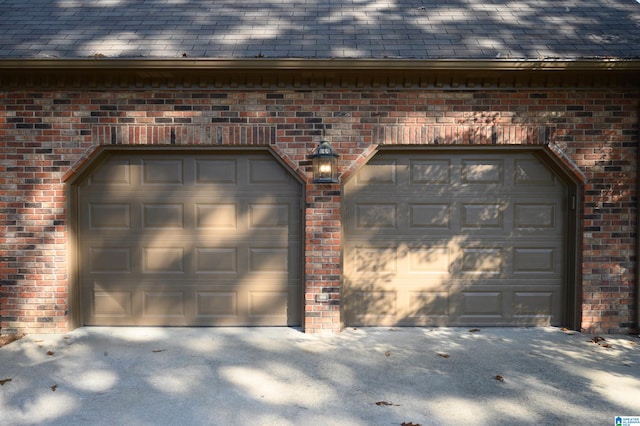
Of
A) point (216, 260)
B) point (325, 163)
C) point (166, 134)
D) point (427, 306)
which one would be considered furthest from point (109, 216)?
point (427, 306)

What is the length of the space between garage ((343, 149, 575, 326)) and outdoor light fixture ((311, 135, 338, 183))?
0.47 meters

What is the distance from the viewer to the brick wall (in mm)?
5266

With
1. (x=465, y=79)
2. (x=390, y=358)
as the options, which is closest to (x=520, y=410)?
(x=390, y=358)

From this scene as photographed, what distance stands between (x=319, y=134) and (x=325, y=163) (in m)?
0.45

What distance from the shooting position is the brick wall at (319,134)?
207 inches

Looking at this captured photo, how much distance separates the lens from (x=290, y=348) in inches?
189

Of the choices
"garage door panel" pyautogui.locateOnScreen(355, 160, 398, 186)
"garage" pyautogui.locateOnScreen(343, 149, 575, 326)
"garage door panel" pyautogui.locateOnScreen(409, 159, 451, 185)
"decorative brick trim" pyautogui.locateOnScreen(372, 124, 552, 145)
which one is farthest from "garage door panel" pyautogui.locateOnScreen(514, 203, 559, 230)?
"garage door panel" pyautogui.locateOnScreen(355, 160, 398, 186)

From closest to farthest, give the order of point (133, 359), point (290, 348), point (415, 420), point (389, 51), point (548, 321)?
1. point (415, 420)
2. point (133, 359)
3. point (290, 348)
4. point (389, 51)
5. point (548, 321)

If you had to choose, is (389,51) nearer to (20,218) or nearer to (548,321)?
(548,321)

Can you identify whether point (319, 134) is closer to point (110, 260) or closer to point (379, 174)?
point (379, 174)

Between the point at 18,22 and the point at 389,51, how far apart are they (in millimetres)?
4800

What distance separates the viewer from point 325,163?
5047 millimetres

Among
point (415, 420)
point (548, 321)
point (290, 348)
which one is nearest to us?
point (415, 420)

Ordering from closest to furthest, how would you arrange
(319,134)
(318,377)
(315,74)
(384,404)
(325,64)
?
(384,404)
(318,377)
(325,64)
(315,74)
(319,134)
